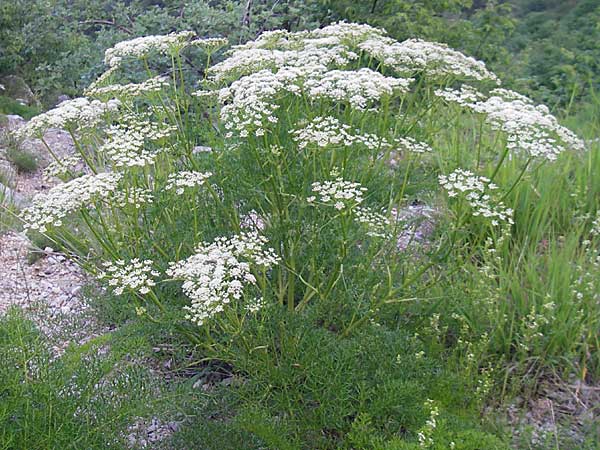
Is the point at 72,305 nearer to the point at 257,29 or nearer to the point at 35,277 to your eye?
the point at 35,277

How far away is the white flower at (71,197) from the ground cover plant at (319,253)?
12 millimetres

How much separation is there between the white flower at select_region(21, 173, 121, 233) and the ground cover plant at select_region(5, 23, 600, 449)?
1 cm

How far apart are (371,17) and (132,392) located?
251 inches

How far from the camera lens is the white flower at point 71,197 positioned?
259 centimetres

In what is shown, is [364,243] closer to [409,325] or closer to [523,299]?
[409,325]

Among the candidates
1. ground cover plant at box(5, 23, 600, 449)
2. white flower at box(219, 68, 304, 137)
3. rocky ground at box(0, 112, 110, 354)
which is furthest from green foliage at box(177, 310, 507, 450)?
rocky ground at box(0, 112, 110, 354)

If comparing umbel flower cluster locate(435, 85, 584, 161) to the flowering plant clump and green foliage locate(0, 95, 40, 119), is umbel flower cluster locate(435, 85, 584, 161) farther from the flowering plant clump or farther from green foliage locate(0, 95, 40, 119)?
green foliage locate(0, 95, 40, 119)

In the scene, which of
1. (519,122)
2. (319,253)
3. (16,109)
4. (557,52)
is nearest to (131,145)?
(319,253)

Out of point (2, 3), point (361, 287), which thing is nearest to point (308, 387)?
point (361, 287)

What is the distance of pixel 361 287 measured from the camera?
9.73ft

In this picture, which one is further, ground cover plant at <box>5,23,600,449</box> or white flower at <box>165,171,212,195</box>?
white flower at <box>165,171,212,195</box>

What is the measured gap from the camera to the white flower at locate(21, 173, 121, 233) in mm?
2590

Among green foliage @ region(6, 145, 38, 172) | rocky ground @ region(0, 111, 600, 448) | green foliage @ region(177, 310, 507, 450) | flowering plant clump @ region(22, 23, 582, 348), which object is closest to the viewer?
green foliage @ region(177, 310, 507, 450)

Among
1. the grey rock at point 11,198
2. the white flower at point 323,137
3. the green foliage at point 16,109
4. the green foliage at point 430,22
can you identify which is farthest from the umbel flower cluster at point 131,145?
the green foliage at point 16,109
